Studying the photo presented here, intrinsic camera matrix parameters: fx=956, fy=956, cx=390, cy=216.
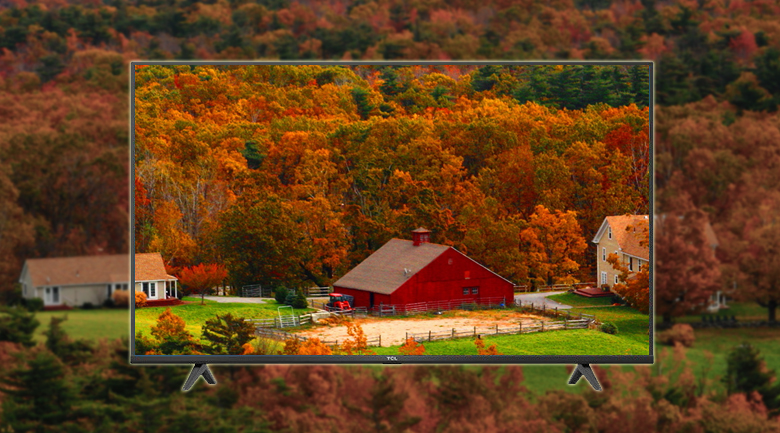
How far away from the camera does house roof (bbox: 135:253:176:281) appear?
7441 millimetres

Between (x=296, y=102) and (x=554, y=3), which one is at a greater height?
(x=554, y=3)

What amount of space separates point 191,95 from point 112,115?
19.4 m

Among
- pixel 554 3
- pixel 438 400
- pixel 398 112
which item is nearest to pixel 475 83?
pixel 398 112

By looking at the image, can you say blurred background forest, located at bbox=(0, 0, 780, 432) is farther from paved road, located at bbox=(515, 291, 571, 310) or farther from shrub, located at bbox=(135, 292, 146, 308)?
paved road, located at bbox=(515, 291, 571, 310)

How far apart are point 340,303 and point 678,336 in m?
16.1

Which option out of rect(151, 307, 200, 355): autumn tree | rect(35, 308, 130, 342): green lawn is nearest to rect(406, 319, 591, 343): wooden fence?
rect(151, 307, 200, 355): autumn tree

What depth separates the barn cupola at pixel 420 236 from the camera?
7.79 meters

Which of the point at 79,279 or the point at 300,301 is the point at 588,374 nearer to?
the point at 300,301

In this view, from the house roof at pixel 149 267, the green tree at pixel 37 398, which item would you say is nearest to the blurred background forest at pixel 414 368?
the green tree at pixel 37 398

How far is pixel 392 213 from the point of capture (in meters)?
7.89

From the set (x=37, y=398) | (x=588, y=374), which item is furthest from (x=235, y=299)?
(x=37, y=398)

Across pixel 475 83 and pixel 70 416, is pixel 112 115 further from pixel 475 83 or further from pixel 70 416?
pixel 475 83

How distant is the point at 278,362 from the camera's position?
7.40 m

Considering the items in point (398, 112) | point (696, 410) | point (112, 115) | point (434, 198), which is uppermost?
point (112, 115)
